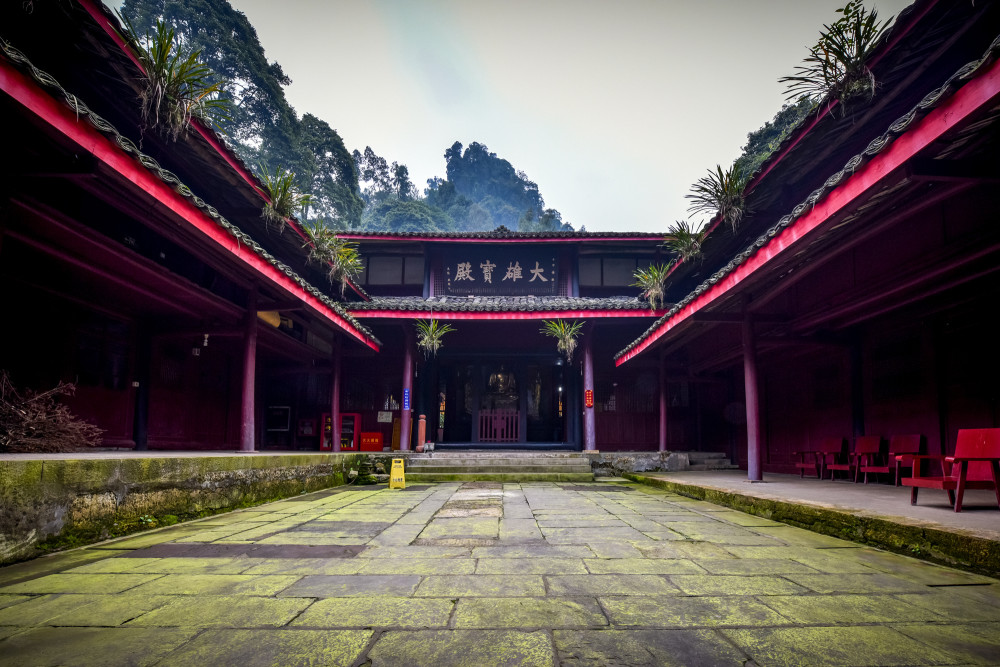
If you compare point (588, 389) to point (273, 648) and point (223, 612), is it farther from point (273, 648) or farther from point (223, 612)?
point (273, 648)

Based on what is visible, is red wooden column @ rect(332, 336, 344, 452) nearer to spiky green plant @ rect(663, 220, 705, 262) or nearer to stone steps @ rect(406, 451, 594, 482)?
stone steps @ rect(406, 451, 594, 482)

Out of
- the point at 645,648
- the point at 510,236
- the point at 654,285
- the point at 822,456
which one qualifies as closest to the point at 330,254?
the point at 510,236

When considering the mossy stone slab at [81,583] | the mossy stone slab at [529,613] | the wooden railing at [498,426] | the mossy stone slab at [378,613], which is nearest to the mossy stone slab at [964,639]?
the mossy stone slab at [529,613]

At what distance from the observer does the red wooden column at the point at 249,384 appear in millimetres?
6773

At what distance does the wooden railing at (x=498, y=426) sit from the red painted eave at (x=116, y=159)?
7.17 metres

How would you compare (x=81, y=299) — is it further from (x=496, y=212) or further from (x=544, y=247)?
(x=496, y=212)

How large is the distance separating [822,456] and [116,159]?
9.46 m

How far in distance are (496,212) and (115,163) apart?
6766 centimetres

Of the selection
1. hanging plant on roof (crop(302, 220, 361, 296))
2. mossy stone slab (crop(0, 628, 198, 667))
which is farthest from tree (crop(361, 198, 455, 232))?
mossy stone slab (crop(0, 628, 198, 667))

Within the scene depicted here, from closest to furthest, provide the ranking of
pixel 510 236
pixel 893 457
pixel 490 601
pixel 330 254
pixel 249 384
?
pixel 490 601 < pixel 893 457 < pixel 249 384 < pixel 330 254 < pixel 510 236

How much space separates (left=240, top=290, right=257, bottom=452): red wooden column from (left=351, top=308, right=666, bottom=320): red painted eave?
320 cm

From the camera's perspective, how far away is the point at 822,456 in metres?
7.28

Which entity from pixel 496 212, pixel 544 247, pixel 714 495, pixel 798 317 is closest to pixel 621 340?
pixel 544 247

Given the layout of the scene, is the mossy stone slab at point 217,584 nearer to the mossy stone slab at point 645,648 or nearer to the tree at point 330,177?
the mossy stone slab at point 645,648
